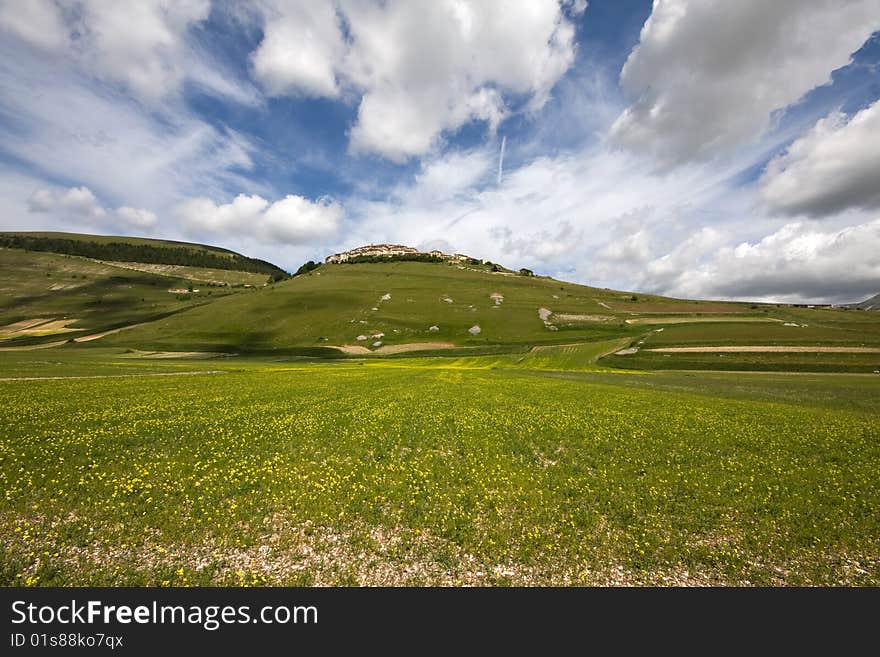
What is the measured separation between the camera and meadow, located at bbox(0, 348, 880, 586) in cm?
1063

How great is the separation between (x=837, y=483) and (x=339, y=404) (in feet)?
112

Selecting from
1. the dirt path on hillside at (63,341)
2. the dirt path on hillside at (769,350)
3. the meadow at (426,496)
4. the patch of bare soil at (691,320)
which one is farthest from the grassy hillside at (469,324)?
the meadow at (426,496)

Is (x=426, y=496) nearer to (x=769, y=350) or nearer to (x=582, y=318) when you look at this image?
(x=769, y=350)

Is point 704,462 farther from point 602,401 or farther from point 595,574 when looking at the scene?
point 602,401

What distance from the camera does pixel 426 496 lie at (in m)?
15.2

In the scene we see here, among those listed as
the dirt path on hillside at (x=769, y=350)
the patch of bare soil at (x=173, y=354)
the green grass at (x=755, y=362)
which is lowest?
the green grass at (x=755, y=362)

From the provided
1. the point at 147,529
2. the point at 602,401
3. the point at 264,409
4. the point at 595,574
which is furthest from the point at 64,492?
the point at 602,401

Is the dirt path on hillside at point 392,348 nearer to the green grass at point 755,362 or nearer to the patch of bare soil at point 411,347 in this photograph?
the patch of bare soil at point 411,347

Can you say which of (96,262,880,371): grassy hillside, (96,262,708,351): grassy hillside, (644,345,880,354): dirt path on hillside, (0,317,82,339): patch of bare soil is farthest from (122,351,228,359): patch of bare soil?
(644,345,880,354): dirt path on hillside

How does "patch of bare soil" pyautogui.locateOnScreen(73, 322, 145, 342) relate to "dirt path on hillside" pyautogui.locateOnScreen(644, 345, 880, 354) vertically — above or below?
above

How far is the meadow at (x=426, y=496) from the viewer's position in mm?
10633

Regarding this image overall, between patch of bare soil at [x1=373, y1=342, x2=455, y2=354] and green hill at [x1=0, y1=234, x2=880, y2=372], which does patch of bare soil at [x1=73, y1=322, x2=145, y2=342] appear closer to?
green hill at [x1=0, y1=234, x2=880, y2=372]

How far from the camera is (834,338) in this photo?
287 ft

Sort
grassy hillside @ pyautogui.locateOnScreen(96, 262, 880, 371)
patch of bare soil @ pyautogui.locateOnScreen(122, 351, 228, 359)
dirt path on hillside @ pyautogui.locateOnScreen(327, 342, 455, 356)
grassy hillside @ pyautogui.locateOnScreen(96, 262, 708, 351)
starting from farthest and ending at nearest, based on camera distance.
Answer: grassy hillside @ pyautogui.locateOnScreen(96, 262, 708, 351)
dirt path on hillside @ pyautogui.locateOnScreen(327, 342, 455, 356)
patch of bare soil @ pyautogui.locateOnScreen(122, 351, 228, 359)
grassy hillside @ pyautogui.locateOnScreen(96, 262, 880, 371)
